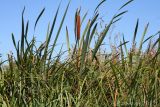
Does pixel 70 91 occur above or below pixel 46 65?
below

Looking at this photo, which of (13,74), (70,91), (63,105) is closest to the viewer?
(63,105)

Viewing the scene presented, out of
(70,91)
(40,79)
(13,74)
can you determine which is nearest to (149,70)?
(70,91)

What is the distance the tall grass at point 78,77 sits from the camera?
271cm

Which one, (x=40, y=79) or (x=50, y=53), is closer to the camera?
(x=40, y=79)

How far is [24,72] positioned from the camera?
286 centimetres

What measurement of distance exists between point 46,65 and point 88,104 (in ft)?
1.56

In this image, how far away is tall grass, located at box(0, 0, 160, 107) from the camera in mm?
2707

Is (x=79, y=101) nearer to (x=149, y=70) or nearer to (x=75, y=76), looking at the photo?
(x=75, y=76)

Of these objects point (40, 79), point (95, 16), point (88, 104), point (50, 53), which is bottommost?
point (88, 104)

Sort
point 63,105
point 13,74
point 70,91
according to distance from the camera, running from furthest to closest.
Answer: point 13,74
point 70,91
point 63,105

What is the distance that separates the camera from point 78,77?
2869mm

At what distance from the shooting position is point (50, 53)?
3.06m

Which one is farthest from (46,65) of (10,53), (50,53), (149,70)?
(149,70)

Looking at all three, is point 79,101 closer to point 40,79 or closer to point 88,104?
point 88,104
